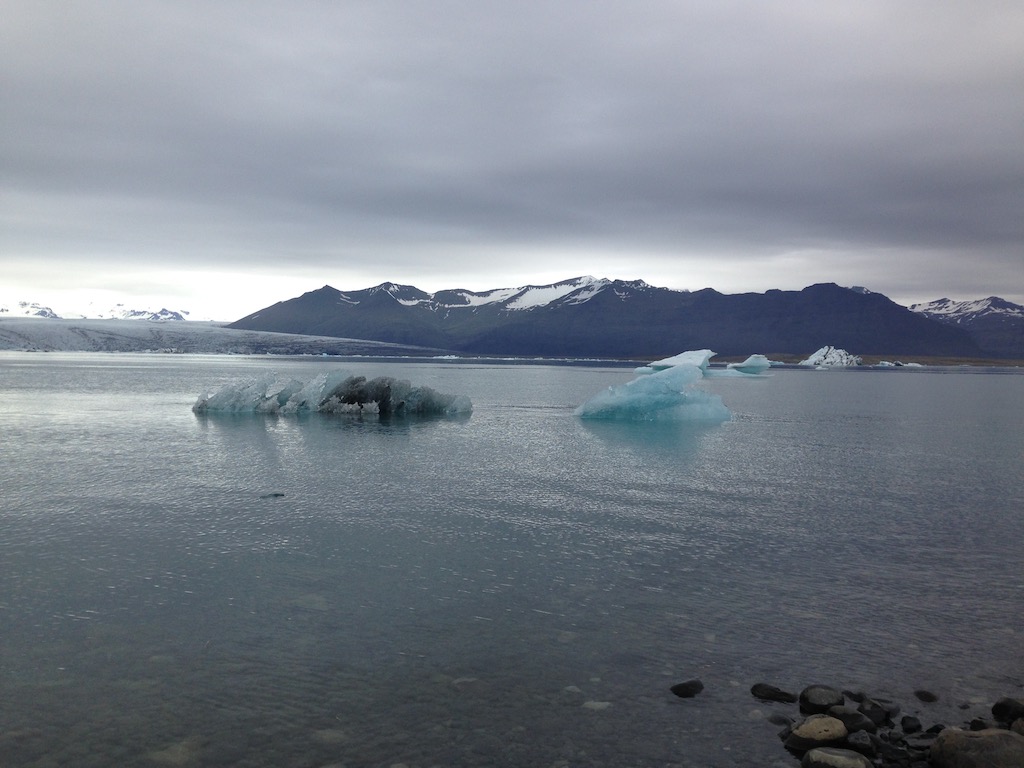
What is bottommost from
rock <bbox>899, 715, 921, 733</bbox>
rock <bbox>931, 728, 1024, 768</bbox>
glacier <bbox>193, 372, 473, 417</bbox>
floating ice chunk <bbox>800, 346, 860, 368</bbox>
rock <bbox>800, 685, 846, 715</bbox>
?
rock <bbox>899, 715, 921, 733</bbox>

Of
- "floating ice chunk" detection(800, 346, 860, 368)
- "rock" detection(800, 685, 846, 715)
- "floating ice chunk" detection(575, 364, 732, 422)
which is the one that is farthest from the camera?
"floating ice chunk" detection(800, 346, 860, 368)

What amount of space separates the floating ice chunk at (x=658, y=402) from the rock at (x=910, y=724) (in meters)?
23.2

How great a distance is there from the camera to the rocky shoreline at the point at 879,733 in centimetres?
500

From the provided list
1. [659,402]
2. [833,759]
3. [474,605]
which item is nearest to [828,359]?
[659,402]

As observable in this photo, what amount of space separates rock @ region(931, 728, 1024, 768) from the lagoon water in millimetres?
712

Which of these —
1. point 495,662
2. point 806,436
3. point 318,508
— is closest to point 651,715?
point 495,662

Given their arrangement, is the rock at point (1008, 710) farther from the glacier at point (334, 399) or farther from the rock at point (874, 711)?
the glacier at point (334, 399)

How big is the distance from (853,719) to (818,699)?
316mm

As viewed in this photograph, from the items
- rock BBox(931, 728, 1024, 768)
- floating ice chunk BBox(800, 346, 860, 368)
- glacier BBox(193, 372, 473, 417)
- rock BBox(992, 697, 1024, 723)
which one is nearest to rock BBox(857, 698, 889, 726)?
rock BBox(931, 728, 1024, 768)

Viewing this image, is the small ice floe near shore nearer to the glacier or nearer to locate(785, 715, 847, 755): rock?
the glacier

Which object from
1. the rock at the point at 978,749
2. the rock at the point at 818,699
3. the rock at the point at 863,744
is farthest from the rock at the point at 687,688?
the rock at the point at 978,749

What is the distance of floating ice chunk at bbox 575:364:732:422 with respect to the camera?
29.1 m

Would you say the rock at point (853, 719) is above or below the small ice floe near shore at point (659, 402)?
below

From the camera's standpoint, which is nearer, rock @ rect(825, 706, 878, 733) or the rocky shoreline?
A: the rocky shoreline
